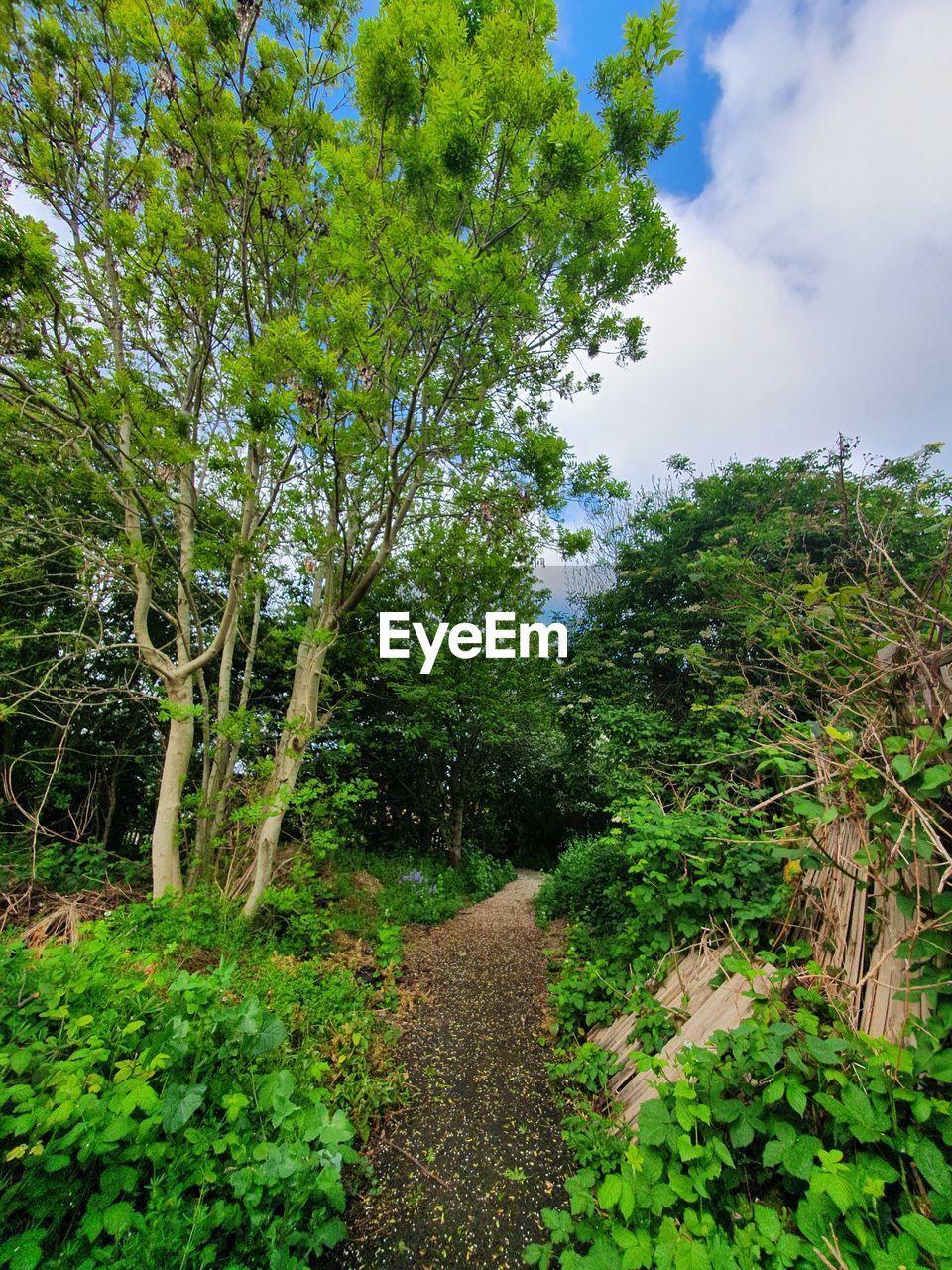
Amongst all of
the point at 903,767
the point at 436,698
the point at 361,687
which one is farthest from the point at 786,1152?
the point at 436,698

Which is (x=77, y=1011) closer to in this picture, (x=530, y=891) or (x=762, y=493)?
(x=530, y=891)

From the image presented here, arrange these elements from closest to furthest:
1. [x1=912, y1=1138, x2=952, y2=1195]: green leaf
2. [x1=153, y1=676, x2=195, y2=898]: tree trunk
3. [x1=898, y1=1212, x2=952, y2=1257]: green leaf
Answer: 1. [x1=898, y1=1212, x2=952, y2=1257]: green leaf
2. [x1=912, y1=1138, x2=952, y2=1195]: green leaf
3. [x1=153, y1=676, x2=195, y2=898]: tree trunk

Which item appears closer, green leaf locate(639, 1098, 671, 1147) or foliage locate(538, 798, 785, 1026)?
green leaf locate(639, 1098, 671, 1147)

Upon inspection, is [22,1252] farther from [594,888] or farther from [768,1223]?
[594,888]

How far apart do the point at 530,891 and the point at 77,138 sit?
35.1ft

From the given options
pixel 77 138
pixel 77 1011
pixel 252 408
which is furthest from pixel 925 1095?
pixel 77 138

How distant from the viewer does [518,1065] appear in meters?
2.83

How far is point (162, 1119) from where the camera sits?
141cm

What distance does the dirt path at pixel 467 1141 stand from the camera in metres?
1.79

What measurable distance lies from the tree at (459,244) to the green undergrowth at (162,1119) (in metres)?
1.89

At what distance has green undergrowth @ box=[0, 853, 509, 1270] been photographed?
4.02ft

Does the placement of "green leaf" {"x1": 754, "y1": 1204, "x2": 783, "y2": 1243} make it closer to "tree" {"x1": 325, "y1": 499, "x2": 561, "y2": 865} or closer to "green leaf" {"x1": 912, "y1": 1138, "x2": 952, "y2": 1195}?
"green leaf" {"x1": 912, "y1": 1138, "x2": 952, "y2": 1195}

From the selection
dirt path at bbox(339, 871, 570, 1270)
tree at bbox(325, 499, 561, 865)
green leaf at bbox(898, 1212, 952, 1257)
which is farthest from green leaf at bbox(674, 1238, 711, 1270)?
tree at bbox(325, 499, 561, 865)

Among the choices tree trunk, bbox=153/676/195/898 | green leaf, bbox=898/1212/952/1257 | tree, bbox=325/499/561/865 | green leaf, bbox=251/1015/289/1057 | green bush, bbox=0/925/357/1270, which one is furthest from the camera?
tree, bbox=325/499/561/865
